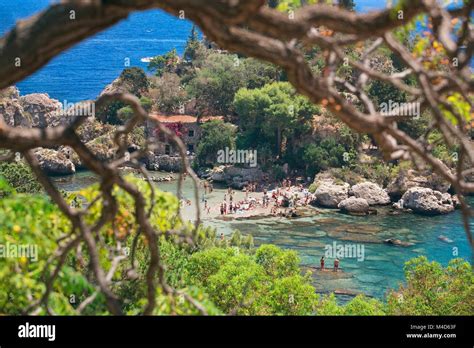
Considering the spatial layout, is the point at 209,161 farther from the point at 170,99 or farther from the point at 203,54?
the point at 203,54

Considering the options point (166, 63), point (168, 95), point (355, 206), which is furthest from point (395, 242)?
point (166, 63)

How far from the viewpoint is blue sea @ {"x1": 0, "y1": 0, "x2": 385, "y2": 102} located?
3034 inches

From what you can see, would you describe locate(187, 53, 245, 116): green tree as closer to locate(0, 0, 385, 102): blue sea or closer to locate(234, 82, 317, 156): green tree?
locate(234, 82, 317, 156): green tree

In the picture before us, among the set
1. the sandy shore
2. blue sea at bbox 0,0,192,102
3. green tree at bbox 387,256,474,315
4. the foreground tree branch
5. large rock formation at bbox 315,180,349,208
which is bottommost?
blue sea at bbox 0,0,192,102

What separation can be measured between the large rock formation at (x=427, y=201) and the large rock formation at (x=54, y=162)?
15975 millimetres

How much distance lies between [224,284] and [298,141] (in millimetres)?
27146

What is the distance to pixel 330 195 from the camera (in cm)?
3759

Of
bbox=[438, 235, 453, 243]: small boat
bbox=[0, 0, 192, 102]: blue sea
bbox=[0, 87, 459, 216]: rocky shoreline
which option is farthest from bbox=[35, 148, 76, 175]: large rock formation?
bbox=[438, 235, 453, 243]: small boat

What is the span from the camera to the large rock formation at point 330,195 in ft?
123

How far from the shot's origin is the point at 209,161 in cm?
4269

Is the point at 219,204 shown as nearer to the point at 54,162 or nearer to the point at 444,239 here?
the point at 444,239

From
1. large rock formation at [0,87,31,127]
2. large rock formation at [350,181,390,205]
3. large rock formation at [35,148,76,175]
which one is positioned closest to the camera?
large rock formation at [350,181,390,205]

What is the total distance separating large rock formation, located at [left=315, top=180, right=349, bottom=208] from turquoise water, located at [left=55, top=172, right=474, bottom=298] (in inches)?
24.1
